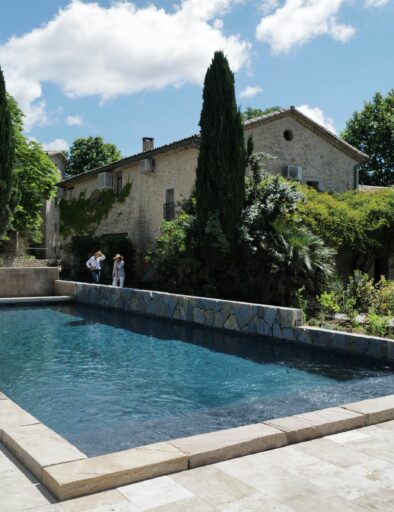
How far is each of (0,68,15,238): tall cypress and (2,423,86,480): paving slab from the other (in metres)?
18.7

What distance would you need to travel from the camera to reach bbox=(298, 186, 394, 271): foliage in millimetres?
18141

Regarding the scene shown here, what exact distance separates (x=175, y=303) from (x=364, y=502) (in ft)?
36.0

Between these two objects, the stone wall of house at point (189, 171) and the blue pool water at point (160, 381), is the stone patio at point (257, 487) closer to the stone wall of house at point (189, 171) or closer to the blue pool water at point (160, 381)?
the blue pool water at point (160, 381)

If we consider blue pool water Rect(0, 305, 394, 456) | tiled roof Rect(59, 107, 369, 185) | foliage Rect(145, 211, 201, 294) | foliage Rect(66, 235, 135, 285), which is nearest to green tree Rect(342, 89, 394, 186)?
tiled roof Rect(59, 107, 369, 185)

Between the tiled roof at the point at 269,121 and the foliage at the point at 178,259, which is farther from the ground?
the tiled roof at the point at 269,121

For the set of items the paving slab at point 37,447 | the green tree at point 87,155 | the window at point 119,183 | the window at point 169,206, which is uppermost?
the green tree at point 87,155

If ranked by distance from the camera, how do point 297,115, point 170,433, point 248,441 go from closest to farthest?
point 248,441, point 170,433, point 297,115

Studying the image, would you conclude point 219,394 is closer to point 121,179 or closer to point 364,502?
point 364,502

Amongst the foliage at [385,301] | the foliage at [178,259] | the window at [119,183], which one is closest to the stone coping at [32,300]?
the foliage at [178,259]

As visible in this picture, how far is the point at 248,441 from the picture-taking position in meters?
4.41

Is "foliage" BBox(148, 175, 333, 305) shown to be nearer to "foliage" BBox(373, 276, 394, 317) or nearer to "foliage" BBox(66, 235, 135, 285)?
"foliage" BBox(373, 276, 394, 317)

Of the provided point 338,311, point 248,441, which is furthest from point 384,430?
point 338,311

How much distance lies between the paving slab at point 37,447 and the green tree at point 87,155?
4739cm

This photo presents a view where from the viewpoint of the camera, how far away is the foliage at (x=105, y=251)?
938 inches
